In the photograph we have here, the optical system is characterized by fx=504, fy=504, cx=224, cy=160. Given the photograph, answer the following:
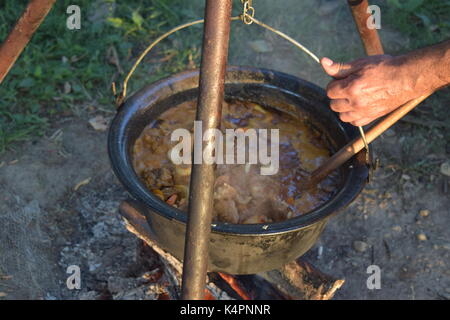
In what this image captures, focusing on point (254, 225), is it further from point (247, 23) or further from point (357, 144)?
point (247, 23)

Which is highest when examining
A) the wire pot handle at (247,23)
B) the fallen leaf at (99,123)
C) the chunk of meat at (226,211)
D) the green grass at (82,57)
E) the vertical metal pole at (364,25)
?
the green grass at (82,57)

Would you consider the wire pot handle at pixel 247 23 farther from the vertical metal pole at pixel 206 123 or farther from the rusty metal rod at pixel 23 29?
the rusty metal rod at pixel 23 29

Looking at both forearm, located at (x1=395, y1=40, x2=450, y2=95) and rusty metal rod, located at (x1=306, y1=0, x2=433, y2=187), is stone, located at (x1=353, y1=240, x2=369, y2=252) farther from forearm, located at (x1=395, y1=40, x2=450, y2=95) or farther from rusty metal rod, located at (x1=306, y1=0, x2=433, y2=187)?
forearm, located at (x1=395, y1=40, x2=450, y2=95)

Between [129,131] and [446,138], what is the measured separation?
8.62ft

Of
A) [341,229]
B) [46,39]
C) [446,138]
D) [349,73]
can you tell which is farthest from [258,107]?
[46,39]

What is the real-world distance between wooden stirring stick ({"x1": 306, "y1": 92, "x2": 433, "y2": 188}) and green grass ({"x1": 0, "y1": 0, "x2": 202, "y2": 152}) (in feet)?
7.36

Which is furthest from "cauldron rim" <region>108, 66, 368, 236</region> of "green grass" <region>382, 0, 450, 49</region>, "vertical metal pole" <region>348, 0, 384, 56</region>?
"green grass" <region>382, 0, 450, 49</region>

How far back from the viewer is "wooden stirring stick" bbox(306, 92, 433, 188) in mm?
2010

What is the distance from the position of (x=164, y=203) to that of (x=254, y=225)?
0.37 meters

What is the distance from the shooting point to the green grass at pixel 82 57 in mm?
3873

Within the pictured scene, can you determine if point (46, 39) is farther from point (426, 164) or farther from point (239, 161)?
point (426, 164)

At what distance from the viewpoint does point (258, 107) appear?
2748mm

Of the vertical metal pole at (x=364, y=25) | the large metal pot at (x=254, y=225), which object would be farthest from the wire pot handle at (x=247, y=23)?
the vertical metal pole at (x=364, y=25)

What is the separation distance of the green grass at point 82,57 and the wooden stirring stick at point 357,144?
88.4 inches
